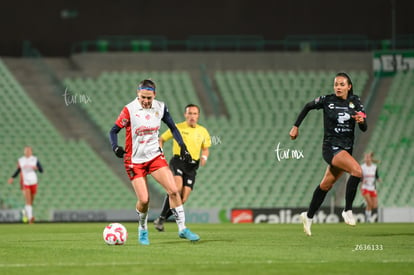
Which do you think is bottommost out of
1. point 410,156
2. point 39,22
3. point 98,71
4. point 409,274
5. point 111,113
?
point 409,274

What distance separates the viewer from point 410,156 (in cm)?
2967

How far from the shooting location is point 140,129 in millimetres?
12367

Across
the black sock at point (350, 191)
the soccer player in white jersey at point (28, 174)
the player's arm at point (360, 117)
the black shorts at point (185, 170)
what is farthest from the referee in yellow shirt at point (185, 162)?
the soccer player in white jersey at point (28, 174)

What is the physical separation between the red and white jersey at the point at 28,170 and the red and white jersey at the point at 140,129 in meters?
13.2

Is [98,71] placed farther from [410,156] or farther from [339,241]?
[339,241]

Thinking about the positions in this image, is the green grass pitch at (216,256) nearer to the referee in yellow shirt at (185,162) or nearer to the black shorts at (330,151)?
the black shorts at (330,151)

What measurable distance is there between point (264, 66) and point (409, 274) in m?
27.0

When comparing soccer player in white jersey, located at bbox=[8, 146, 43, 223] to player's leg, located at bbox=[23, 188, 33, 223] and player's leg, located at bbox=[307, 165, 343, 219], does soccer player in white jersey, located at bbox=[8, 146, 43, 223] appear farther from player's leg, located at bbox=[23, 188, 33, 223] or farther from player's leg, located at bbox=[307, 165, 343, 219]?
player's leg, located at bbox=[307, 165, 343, 219]

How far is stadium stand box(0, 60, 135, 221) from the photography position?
2831cm

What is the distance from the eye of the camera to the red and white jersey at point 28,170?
82.3 feet

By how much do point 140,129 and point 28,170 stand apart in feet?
44.7

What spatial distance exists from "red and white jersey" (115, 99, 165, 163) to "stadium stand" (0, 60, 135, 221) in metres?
15.4

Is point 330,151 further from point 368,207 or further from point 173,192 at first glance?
point 368,207

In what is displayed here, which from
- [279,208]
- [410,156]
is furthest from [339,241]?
[410,156]
